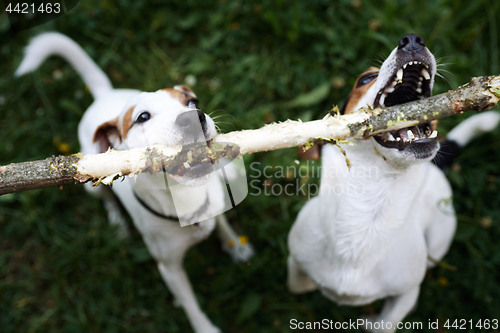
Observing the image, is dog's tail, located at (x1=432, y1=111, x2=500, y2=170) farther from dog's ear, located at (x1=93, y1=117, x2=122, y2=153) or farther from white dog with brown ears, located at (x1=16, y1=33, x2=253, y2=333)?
dog's ear, located at (x1=93, y1=117, x2=122, y2=153)

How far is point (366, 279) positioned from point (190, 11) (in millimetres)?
3699

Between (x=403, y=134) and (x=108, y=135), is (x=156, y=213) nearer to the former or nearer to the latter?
(x=108, y=135)

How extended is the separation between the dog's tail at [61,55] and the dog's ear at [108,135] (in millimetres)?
1215

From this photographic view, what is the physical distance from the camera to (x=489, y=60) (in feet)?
11.9

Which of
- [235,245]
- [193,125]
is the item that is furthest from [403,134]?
[235,245]

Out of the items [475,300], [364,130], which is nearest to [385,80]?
[364,130]

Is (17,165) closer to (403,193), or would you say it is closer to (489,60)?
(403,193)

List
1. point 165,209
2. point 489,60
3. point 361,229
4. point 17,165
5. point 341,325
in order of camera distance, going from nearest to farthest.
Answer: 1. point 17,165
2. point 361,229
3. point 165,209
4. point 341,325
5. point 489,60

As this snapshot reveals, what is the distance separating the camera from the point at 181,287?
2.70m

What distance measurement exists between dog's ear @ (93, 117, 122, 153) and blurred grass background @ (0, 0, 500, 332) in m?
1.26

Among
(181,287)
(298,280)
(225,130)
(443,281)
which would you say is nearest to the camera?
(181,287)

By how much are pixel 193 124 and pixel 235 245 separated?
1.94m

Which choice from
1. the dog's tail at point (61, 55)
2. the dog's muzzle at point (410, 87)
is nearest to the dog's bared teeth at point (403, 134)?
the dog's muzzle at point (410, 87)

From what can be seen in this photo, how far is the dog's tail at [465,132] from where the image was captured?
285 centimetres
